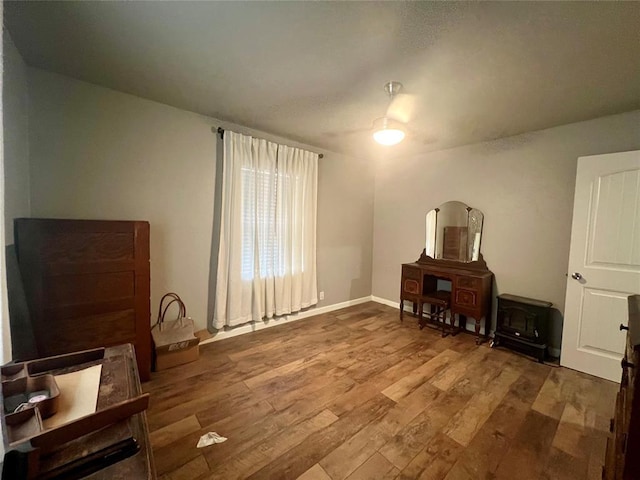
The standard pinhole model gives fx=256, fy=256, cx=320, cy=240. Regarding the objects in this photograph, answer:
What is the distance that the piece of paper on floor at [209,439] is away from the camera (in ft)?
5.21

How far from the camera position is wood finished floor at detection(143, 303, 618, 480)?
148 cm

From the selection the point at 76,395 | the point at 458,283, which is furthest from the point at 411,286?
the point at 76,395

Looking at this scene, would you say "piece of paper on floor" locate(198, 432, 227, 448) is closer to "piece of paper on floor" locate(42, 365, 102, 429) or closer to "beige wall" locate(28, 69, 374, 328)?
"piece of paper on floor" locate(42, 365, 102, 429)

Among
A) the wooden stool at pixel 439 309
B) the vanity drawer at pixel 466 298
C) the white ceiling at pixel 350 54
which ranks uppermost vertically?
the white ceiling at pixel 350 54

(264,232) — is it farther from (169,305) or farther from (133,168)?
(133,168)

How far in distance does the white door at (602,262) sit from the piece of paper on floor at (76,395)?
3.67m

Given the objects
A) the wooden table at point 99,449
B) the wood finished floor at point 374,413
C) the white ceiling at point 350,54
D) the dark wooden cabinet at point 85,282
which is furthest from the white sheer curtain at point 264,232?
the wooden table at point 99,449

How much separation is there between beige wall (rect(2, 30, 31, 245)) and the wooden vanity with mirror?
3811 millimetres

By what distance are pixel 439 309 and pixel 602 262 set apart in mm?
1711

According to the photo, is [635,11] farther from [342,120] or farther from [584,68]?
[342,120]

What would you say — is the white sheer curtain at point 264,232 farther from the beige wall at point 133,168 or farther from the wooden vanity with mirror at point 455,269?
the wooden vanity with mirror at point 455,269

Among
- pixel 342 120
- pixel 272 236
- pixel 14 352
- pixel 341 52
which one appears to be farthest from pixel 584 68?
pixel 14 352

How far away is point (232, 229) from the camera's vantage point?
2.88 m

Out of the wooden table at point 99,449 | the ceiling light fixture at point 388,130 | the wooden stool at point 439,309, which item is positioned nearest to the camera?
the wooden table at point 99,449
